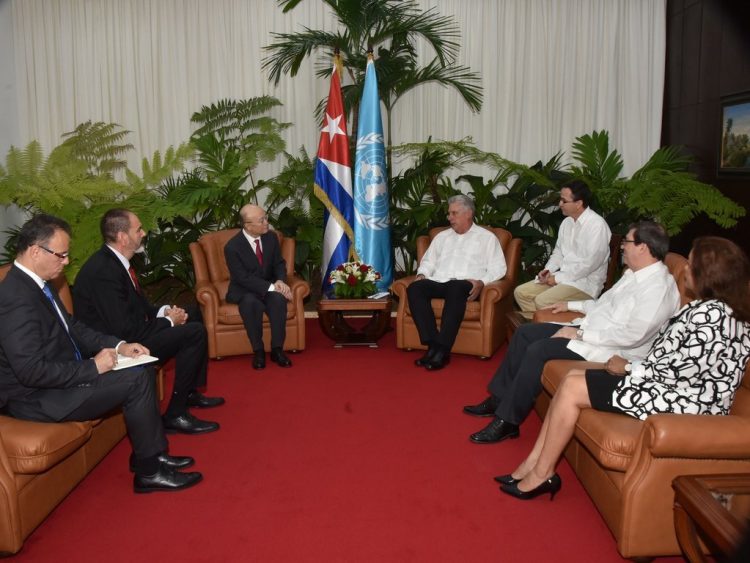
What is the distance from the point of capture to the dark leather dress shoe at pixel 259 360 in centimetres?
525

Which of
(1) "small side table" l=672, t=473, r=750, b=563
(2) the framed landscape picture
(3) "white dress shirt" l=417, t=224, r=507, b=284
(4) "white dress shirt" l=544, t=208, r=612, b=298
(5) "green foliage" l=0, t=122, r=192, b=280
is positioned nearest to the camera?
(1) "small side table" l=672, t=473, r=750, b=563

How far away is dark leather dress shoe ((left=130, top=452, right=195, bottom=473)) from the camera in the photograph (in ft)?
11.5

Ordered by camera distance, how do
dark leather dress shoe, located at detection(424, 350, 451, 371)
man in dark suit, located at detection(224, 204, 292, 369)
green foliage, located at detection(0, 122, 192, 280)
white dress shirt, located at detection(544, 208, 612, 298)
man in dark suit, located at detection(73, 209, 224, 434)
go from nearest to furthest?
man in dark suit, located at detection(73, 209, 224, 434)
white dress shirt, located at detection(544, 208, 612, 298)
dark leather dress shoe, located at detection(424, 350, 451, 371)
man in dark suit, located at detection(224, 204, 292, 369)
green foliage, located at detection(0, 122, 192, 280)

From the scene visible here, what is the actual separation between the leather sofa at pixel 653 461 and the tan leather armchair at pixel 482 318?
7.92ft

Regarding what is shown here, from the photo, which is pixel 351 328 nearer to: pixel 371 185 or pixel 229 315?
pixel 229 315

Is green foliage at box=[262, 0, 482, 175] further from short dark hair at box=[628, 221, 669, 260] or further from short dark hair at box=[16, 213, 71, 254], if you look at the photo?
short dark hair at box=[16, 213, 71, 254]

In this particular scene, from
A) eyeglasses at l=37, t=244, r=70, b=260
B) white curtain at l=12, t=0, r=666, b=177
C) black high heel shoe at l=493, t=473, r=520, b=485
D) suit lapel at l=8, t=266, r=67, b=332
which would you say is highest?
white curtain at l=12, t=0, r=666, b=177

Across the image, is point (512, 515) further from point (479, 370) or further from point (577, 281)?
point (577, 281)

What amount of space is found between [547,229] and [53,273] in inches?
209

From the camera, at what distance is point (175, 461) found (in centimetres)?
354

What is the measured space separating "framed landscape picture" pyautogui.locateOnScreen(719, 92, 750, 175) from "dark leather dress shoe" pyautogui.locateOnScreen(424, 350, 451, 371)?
322 cm

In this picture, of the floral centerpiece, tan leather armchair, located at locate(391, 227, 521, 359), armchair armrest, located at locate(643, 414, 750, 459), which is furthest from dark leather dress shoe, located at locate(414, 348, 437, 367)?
armchair armrest, located at locate(643, 414, 750, 459)

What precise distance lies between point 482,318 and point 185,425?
236cm

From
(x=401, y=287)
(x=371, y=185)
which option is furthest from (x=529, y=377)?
(x=371, y=185)
